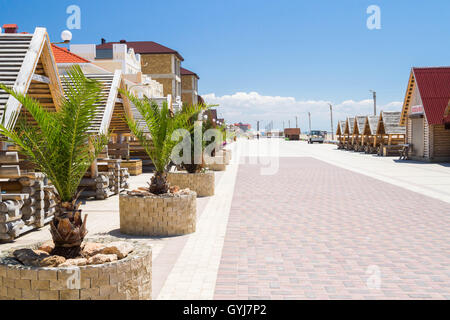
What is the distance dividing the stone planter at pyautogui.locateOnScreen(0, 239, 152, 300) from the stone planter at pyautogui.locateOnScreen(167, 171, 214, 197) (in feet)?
26.0

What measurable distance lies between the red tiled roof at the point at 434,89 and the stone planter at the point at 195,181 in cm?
1734

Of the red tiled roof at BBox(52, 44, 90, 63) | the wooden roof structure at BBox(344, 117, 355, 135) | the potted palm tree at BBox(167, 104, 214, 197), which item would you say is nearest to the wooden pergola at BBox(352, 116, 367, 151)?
the wooden roof structure at BBox(344, 117, 355, 135)

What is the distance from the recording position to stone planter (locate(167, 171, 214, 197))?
1189 cm

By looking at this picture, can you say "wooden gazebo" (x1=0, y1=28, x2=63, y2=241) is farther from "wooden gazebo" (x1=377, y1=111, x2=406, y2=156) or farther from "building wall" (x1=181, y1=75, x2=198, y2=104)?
"building wall" (x1=181, y1=75, x2=198, y2=104)

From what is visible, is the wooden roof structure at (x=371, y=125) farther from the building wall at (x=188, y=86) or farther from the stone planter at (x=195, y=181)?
the building wall at (x=188, y=86)

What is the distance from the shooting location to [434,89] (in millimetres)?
25906

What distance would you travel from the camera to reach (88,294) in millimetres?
3684

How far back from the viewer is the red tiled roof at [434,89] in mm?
24734

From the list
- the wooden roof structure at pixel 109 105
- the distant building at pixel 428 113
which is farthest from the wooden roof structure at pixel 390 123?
the wooden roof structure at pixel 109 105

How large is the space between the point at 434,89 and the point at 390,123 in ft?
22.8

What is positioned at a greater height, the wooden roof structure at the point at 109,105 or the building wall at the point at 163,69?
the building wall at the point at 163,69

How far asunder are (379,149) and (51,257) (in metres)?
31.9

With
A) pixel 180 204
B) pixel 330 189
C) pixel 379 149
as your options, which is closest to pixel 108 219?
pixel 180 204

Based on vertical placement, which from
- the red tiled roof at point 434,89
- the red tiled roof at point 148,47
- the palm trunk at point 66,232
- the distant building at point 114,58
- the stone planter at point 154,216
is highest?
the red tiled roof at point 148,47
